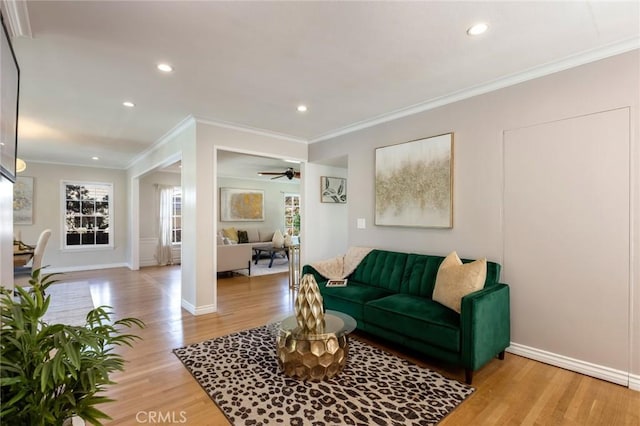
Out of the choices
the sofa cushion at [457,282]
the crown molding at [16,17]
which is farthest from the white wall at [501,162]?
the crown molding at [16,17]

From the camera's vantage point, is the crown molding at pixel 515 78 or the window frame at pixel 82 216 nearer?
the crown molding at pixel 515 78

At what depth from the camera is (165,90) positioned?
3125mm

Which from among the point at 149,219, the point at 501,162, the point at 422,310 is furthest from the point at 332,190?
the point at 149,219

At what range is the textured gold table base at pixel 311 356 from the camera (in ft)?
7.49

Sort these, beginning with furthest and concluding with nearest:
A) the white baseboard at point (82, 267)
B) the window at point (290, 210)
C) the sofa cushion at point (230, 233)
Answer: the window at point (290, 210), the sofa cushion at point (230, 233), the white baseboard at point (82, 267)

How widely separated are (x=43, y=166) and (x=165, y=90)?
20.3 ft

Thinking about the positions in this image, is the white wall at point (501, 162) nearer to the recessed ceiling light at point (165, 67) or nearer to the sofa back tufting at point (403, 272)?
the sofa back tufting at point (403, 272)

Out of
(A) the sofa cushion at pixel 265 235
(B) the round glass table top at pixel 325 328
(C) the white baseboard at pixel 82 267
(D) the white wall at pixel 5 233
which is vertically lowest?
(C) the white baseboard at pixel 82 267

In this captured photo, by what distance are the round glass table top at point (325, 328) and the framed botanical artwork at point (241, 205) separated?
681cm

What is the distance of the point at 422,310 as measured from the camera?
8.67ft

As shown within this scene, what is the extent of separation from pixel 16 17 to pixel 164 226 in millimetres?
6715

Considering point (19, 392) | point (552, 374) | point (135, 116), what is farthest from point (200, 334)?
point (552, 374)

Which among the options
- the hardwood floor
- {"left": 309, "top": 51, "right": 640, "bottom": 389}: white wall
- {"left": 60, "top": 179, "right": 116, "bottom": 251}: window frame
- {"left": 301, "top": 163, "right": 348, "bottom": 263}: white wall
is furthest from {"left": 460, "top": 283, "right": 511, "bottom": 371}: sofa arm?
{"left": 60, "top": 179, "right": 116, "bottom": 251}: window frame

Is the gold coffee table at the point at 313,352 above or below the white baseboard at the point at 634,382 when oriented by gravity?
above
